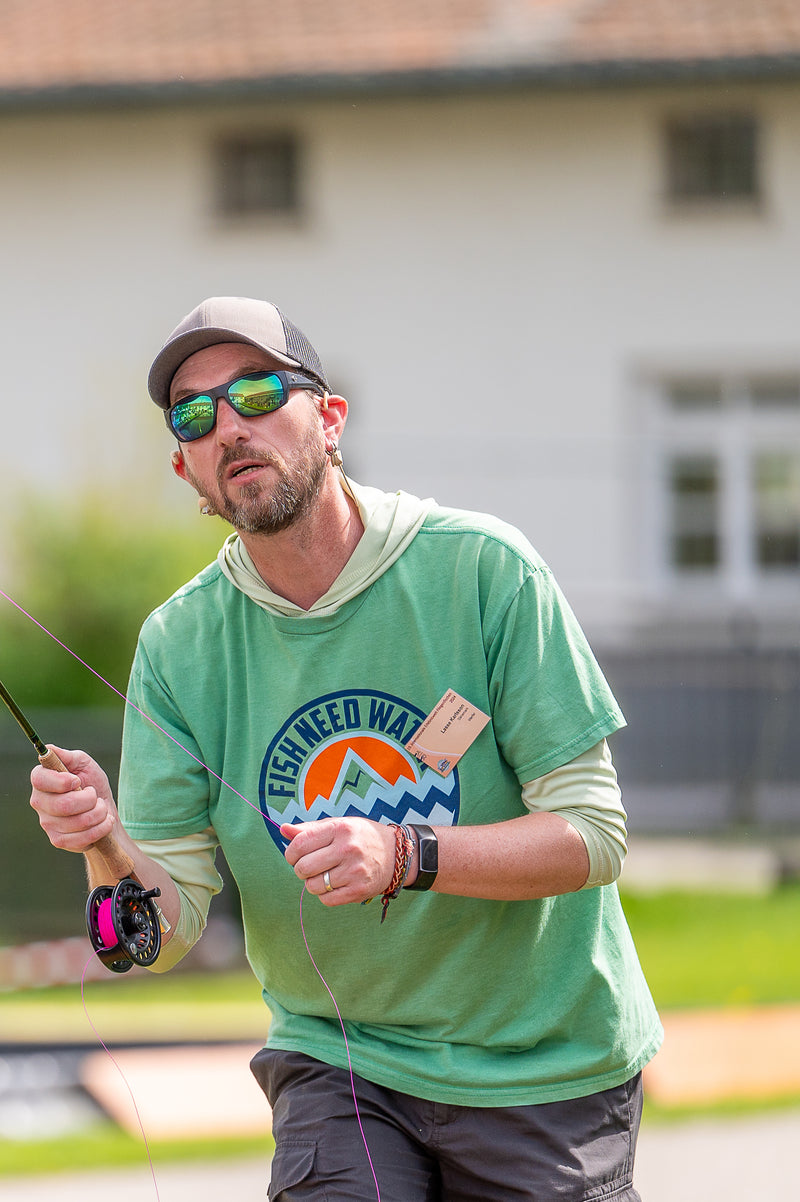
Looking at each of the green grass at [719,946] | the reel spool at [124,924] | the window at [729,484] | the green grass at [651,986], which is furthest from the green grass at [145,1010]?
the window at [729,484]

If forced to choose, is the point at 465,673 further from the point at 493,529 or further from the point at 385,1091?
the point at 385,1091

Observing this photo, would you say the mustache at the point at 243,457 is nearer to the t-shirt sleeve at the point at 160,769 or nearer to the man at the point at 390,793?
the man at the point at 390,793

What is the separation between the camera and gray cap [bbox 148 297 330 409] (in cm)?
272

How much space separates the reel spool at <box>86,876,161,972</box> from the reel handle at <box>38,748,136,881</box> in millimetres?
15

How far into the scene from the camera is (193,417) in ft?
9.02

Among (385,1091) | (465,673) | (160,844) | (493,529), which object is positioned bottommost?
(385,1091)

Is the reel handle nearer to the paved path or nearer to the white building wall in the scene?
the paved path

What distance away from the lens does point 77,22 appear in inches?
576

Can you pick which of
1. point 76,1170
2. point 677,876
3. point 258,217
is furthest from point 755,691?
point 76,1170

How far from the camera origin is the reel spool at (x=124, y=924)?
2584 millimetres

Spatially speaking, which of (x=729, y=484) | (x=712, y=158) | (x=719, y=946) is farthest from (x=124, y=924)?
(x=712, y=158)

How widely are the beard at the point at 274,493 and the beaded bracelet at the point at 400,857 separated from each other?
56 centimetres

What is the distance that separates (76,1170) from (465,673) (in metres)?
3.65

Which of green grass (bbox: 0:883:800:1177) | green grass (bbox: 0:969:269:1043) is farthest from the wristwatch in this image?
green grass (bbox: 0:969:269:1043)
